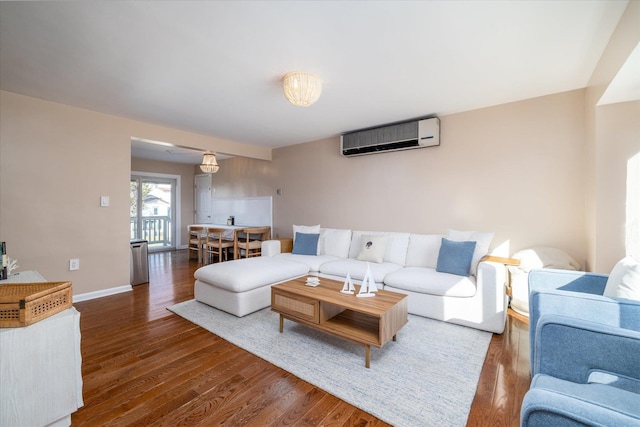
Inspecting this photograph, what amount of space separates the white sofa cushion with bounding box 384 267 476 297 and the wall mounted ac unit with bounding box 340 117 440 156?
5.72 feet

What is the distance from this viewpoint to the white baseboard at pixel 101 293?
3400 millimetres

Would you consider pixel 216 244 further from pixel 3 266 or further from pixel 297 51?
pixel 297 51

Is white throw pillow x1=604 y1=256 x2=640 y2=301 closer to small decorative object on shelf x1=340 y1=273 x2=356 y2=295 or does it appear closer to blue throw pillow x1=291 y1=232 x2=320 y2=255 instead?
small decorative object on shelf x1=340 y1=273 x2=356 y2=295

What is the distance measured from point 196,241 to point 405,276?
484cm

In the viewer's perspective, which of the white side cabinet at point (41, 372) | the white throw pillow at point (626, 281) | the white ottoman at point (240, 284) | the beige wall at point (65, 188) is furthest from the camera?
the beige wall at point (65, 188)

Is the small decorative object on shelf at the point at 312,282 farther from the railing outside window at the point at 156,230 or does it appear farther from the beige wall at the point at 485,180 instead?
the railing outside window at the point at 156,230

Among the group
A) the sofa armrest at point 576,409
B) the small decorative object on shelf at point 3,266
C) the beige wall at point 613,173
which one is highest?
the beige wall at point 613,173

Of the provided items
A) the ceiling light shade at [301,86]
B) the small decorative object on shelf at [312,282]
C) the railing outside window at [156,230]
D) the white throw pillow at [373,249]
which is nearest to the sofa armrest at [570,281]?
the small decorative object on shelf at [312,282]

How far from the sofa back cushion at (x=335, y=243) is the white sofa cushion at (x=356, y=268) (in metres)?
0.43

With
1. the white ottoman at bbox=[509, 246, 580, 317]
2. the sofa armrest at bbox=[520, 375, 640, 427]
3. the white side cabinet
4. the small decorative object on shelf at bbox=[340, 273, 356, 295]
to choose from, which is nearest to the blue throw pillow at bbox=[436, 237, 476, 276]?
the white ottoman at bbox=[509, 246, 580, 317]

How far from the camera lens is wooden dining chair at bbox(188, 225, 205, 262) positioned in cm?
592

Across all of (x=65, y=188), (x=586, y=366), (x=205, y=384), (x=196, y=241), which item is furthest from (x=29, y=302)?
(x=196, y=241)

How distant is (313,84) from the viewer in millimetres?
2430

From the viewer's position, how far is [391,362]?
2.06m
